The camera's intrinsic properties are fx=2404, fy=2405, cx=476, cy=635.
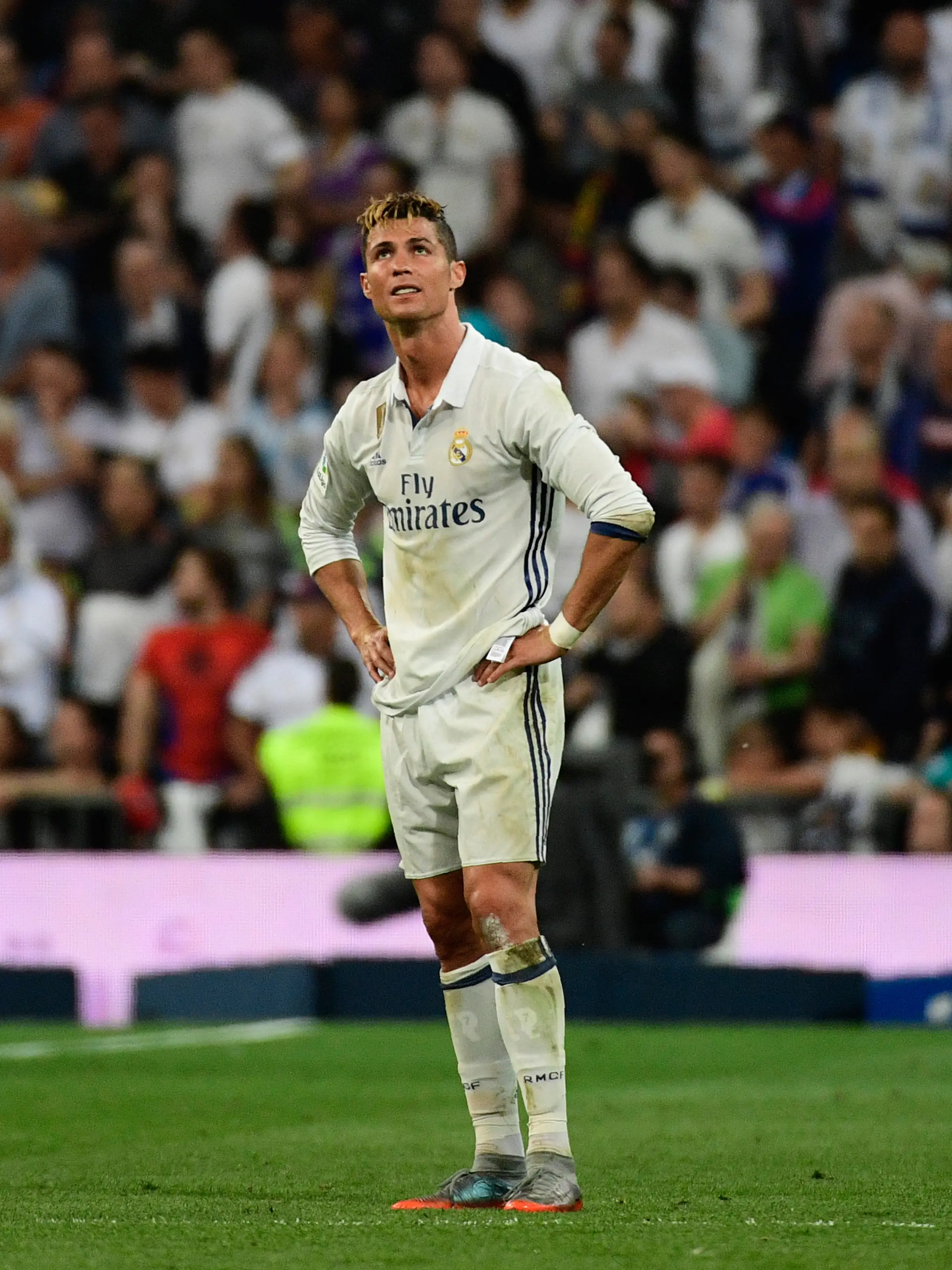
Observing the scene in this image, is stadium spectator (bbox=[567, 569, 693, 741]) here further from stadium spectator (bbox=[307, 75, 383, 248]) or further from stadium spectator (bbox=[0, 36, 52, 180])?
stadium spectator (bbox=[0, 36, 52, 180])

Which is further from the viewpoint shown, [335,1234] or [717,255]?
[717,255]

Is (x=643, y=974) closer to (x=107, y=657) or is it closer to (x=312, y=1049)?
(x=312, y=1049)

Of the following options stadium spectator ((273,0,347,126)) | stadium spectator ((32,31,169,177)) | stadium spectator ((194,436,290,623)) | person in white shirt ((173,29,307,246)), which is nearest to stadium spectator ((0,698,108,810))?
stadium spectator ((194,436,290,623))

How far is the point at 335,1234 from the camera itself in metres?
5.14

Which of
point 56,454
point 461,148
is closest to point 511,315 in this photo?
point 461,148

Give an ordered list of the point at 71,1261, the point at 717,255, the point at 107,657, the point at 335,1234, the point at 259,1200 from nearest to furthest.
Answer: the point at 71,1261 < the point at 335,1234 < the point at 259,1200 < the point at 107,657 < the point at 717,255

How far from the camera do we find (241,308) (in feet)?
54.1

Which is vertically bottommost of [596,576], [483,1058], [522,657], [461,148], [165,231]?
[483,1058]

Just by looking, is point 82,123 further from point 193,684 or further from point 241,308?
point 193,684

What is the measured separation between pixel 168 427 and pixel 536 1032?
36.3 ft

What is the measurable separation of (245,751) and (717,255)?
16.0 feet

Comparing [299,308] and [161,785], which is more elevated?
[299,308]

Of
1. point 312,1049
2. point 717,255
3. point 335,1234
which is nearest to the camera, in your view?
point 335,1234

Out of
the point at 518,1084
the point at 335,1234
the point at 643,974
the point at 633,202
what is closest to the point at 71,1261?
the point at 335,1234
